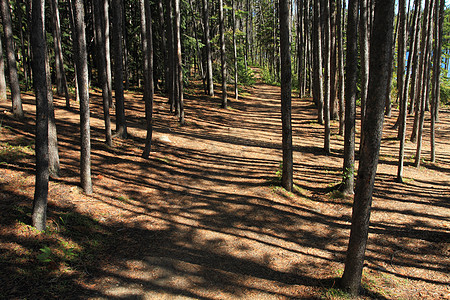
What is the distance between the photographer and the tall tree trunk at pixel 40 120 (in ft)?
16.6

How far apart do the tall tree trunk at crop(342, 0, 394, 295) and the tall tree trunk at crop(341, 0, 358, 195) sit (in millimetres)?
4503

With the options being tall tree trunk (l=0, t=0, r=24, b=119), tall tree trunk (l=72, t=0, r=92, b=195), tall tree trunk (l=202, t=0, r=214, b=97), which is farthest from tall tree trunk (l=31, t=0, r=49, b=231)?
tall tree trunk (l=202, t=0, r=214, b=97)

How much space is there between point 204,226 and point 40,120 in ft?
13.4

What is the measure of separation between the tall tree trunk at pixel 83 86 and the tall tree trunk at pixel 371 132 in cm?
596

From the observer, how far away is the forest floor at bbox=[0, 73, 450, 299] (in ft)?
15.8

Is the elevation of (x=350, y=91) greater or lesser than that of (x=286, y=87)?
lesser

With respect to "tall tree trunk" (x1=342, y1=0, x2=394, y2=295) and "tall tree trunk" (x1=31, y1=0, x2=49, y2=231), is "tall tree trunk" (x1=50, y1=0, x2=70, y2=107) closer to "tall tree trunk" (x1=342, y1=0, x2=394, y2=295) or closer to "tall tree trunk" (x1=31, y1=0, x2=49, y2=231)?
"tall tree trunk" (x1=31, y1=0, x2=49, y2=231)

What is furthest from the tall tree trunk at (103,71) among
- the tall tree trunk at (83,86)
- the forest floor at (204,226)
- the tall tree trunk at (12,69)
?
the tall tree trunk at (12,69)

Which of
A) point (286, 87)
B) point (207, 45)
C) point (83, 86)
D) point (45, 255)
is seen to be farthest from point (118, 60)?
point (207, 45)

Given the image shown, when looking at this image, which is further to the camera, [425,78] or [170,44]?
[170,44]

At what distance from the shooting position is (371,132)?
163 inches

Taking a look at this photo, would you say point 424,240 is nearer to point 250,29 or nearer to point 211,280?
point 211,280

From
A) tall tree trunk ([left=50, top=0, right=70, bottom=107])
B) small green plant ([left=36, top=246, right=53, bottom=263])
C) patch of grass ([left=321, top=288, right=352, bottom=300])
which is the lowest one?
patch of grass ([left=321, top=288, right=352, bottom=300])

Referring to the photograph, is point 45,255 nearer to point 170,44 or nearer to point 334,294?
point 334,294
